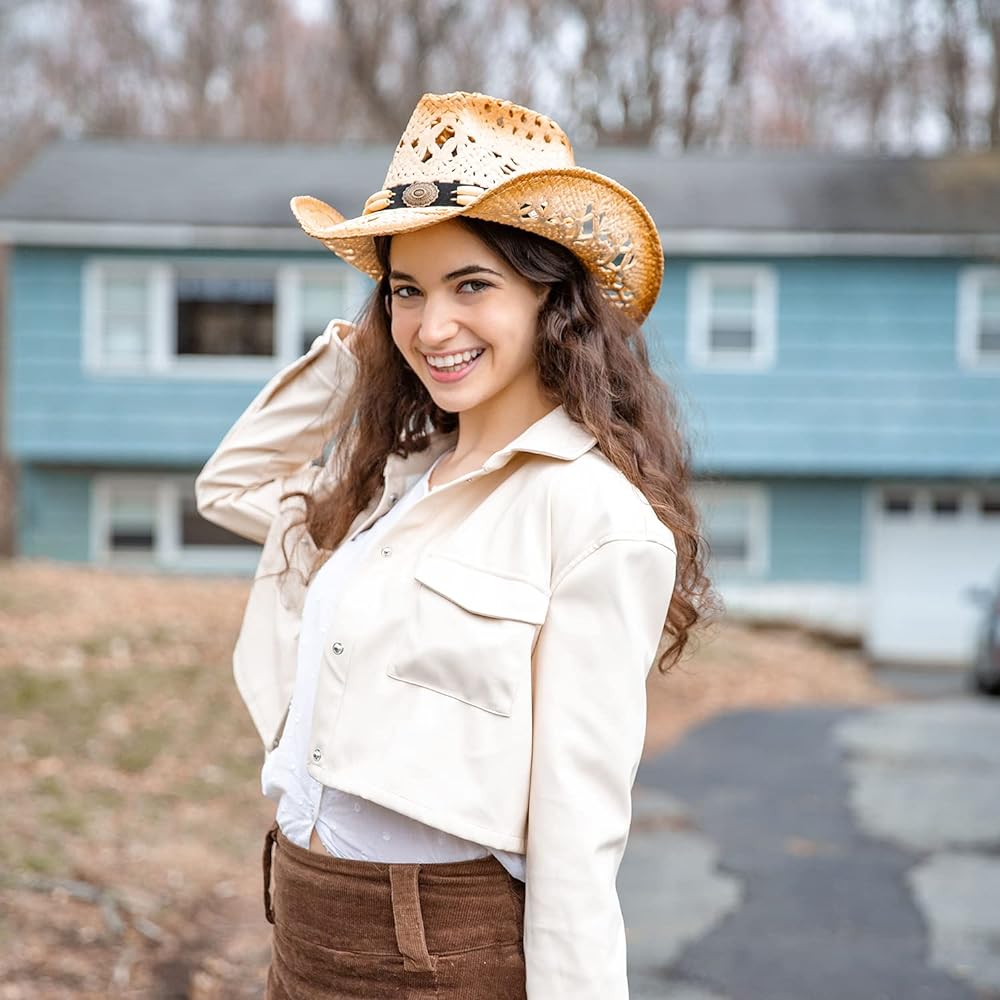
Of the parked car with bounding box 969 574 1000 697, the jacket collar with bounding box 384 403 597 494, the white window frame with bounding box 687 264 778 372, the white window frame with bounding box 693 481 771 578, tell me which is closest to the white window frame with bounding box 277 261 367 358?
the white window frame with bounding box 687 264 778 372

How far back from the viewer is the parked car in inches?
475

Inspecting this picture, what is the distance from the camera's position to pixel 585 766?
1.81 m

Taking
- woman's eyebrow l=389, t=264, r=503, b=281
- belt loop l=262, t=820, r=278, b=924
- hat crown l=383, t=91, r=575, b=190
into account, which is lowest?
belt loop l=262, t=820, r=278, b=924

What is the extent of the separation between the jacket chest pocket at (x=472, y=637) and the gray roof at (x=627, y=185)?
13.3 m

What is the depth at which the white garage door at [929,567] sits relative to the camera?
16547 millimetres

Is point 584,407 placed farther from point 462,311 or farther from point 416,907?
point 416,907

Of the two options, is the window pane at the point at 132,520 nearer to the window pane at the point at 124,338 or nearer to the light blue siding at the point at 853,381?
the window pane at the point at 124,338

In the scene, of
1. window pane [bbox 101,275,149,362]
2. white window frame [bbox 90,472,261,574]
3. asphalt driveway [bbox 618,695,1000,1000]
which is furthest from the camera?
white window frame [bbox 90,472,261,574]

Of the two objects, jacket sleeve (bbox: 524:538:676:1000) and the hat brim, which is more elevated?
the hat brim

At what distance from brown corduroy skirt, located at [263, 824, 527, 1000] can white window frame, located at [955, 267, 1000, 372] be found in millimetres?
14690

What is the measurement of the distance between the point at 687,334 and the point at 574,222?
13.6m

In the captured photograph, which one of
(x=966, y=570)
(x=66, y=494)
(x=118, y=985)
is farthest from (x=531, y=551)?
(x=966, y=570)

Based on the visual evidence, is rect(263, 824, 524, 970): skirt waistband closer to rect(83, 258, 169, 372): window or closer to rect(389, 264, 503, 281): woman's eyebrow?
rect(389, 264, 503, 281): woman's eyebrow

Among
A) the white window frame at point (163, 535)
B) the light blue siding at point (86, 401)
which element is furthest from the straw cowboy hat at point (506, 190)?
the white window frame at point (163, 535)
